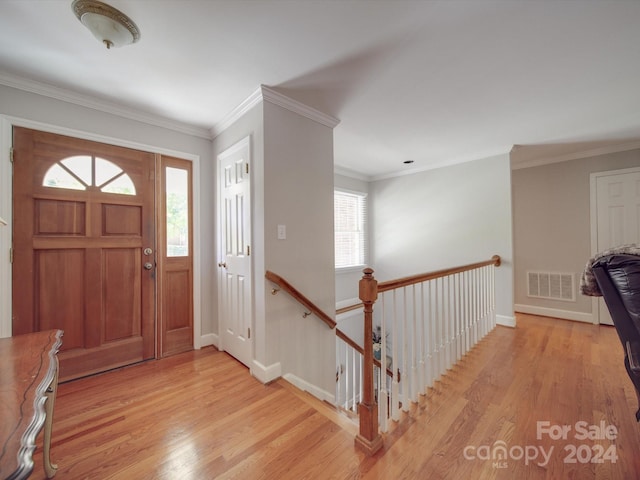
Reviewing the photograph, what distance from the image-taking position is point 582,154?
347 centimetres

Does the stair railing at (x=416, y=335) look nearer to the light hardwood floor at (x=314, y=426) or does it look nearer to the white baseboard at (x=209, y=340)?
the light hardwood floor at (x=314, y=426)

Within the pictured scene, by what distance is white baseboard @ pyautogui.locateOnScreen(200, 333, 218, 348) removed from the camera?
2637mm

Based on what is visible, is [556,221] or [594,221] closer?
[594,221]

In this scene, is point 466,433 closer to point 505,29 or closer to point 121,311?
point 505,29

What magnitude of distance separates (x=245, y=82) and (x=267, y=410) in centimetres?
231

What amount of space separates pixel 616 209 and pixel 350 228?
3.48m

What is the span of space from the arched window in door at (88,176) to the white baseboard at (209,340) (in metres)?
1.56

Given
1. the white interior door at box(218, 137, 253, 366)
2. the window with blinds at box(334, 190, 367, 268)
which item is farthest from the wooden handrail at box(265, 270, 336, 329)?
the window with blinds at box(334, 190, 367, 268)

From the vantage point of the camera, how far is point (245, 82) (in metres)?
1.88

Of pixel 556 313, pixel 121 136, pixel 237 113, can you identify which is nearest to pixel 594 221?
pixel 556 313

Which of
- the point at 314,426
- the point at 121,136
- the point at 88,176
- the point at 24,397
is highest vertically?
the point at 121,136

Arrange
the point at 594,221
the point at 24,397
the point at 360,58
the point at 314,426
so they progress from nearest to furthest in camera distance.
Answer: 1. the point at 24,397
2. the point at 314,426
3. the point at 360,58
4. the point at 594,221

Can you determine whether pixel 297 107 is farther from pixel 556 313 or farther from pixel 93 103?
pixel 556 313

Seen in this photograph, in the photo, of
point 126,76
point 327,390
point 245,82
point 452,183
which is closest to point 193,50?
point 245,82
